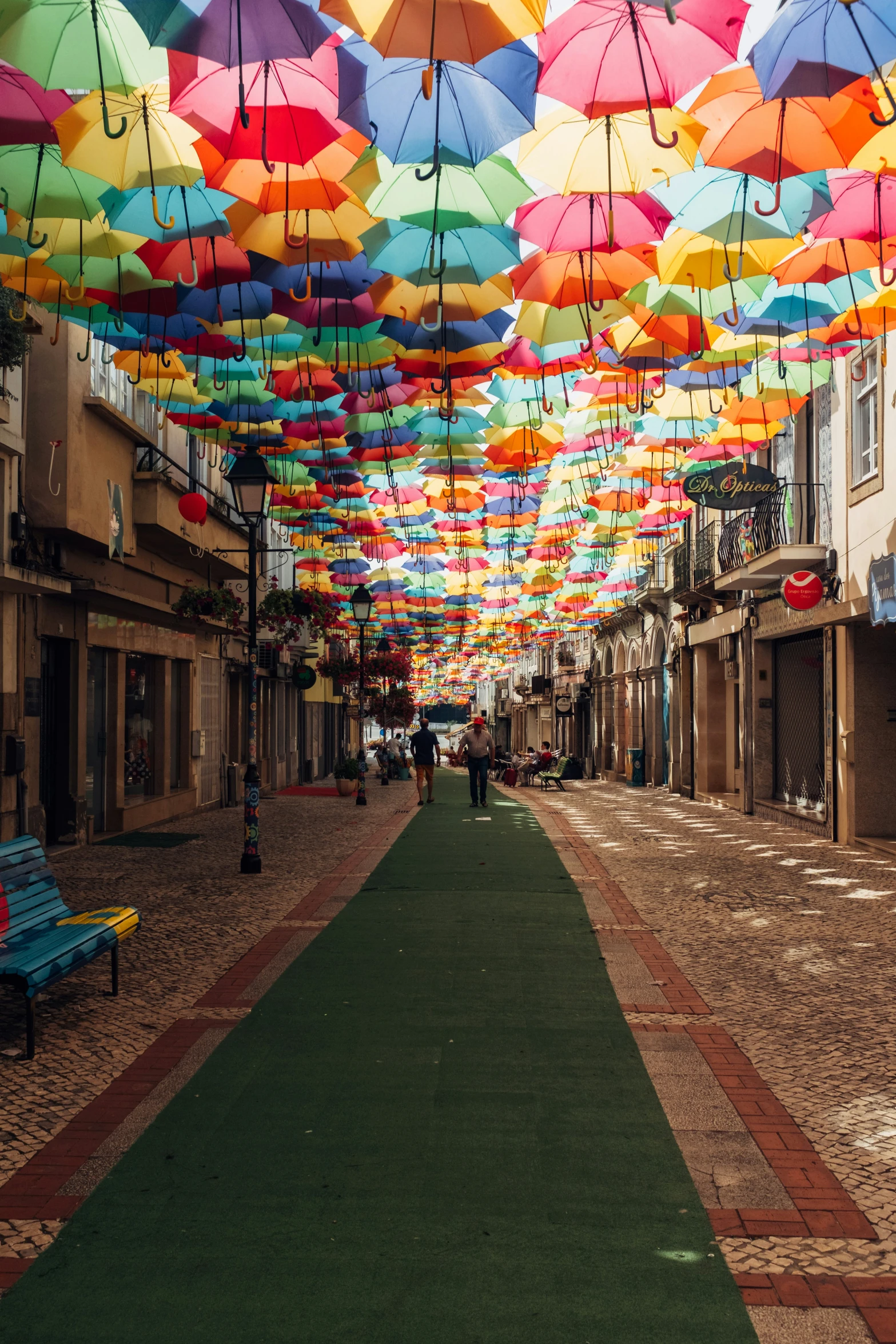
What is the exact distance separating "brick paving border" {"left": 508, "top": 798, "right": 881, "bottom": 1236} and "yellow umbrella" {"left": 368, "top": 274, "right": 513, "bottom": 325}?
194 inches

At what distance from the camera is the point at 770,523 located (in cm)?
1922

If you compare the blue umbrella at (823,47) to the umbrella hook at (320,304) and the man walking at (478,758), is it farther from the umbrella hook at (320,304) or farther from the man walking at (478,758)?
the man walking at (478,758)

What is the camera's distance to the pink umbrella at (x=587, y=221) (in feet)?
23.4

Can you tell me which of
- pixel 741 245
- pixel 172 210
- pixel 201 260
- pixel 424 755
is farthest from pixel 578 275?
pixel 424 755

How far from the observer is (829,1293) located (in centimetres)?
318

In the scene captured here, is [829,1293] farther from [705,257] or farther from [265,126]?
[705,257]

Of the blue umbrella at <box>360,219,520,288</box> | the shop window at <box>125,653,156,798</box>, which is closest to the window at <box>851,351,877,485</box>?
the blue umbrella at <box>360,219,520,288</box>

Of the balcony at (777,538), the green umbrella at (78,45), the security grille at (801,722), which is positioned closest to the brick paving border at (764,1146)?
the green umbrella at (78,45)

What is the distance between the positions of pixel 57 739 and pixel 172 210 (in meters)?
9.19

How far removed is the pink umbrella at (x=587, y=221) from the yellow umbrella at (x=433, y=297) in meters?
0.78

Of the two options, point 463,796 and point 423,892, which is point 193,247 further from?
point 463,796

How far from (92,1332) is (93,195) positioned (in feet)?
21.0

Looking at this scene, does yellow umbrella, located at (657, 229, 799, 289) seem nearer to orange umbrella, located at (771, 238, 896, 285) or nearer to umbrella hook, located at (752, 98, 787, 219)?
orange umbrella, located at (771, 238, 896, 285)

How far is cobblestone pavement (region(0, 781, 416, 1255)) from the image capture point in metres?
4.71
